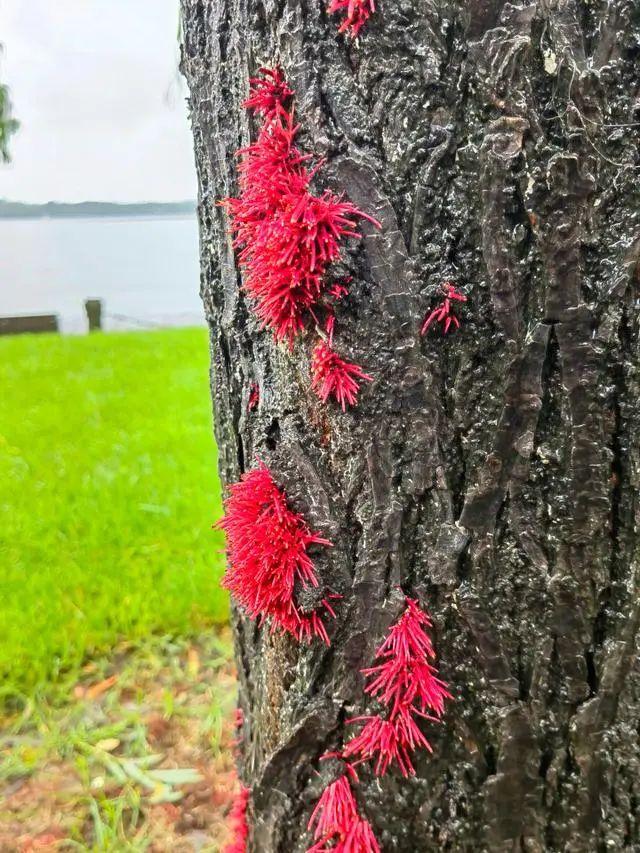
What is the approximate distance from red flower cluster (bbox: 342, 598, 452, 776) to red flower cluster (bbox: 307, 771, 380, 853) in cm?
6

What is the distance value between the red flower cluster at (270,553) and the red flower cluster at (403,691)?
75 mm

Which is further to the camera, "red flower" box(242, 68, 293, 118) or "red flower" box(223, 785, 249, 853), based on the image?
"red flower" box(223, 785, 249, 853)

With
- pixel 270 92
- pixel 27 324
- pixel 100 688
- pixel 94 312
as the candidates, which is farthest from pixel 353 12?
pixel 94 312

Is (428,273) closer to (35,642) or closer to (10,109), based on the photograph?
(35,642)

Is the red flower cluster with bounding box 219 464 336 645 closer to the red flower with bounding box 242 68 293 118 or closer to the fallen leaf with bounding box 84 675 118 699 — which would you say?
the red flower with bounding box 242 68 293 118

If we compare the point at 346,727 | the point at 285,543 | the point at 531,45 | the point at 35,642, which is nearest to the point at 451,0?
the point at 531,45

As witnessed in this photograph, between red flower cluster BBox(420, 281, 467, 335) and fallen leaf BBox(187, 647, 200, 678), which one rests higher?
red flower cluster BBox(420, 281, 467, 335)

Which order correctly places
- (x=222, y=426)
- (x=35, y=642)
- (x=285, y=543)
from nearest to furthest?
(x=285, y=543)
(x=222, y=426)
(x=35, y=642)

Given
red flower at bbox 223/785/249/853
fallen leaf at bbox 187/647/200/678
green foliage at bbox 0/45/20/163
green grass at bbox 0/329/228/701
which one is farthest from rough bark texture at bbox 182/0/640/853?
green foliage at bbox 0/45/20/163

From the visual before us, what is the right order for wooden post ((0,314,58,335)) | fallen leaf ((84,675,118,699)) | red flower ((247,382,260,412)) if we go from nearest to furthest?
1. red flower ((247,382,260,412))
2. fallen leaf ((84,675,118,699))
3. wooden post ((0,314,58,335))

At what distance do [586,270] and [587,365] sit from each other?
9 centimetres

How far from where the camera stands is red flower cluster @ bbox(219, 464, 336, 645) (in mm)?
695

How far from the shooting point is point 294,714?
781mm

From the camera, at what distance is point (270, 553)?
2.28 feet
